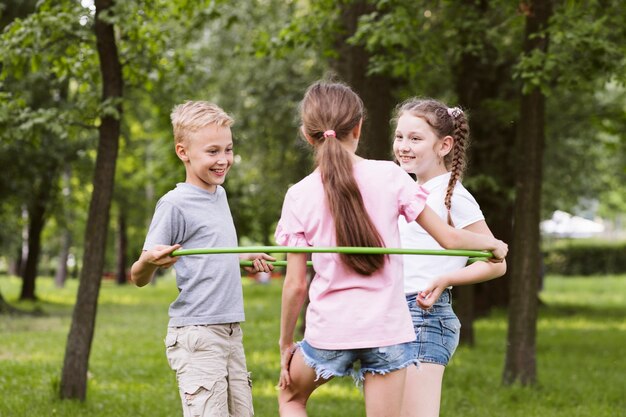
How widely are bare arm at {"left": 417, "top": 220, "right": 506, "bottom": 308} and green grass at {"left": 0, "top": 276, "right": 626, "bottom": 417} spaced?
4330mm

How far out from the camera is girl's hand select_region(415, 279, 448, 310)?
14.0 ft

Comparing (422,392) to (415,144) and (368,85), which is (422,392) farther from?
(368,85)

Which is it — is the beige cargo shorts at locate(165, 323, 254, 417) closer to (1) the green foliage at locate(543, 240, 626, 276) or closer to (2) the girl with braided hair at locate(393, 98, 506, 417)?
(2) the girl with braided hair at locate(393, 98, 506, 417)

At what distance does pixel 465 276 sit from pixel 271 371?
688cm

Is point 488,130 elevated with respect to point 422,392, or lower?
elevated

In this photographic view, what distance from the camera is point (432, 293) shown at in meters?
4.31

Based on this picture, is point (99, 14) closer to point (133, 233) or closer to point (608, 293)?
point (608, 293)

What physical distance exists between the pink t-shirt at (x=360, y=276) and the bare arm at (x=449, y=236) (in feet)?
0.31

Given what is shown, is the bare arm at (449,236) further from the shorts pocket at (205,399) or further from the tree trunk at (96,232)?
the tree trunk at (96,232)

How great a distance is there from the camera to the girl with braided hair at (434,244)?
4.44 meters

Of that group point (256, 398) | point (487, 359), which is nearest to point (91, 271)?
point (256, 398)

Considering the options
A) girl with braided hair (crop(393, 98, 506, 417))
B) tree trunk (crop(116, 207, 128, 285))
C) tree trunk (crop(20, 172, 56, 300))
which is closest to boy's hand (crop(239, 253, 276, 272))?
girl with braided hair (crop(393, 98, 506, 417))

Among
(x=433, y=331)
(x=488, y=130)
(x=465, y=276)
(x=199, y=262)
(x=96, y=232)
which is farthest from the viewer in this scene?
(x=488, y=130)

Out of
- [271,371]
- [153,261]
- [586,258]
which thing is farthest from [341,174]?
[586,258]
